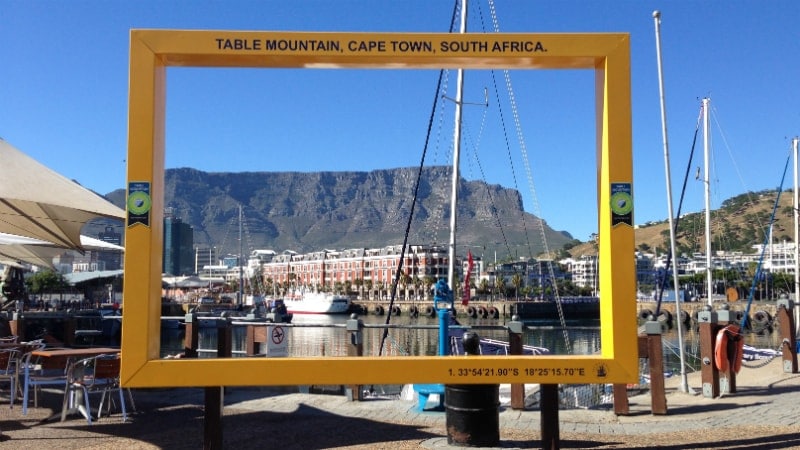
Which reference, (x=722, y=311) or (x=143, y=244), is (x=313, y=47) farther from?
(x=722, y=311)

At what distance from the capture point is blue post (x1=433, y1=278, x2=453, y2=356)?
32.4ft

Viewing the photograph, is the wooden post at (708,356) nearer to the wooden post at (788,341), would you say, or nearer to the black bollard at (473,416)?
the wooden post at (788,341)

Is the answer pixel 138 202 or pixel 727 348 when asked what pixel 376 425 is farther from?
pixel 727 348

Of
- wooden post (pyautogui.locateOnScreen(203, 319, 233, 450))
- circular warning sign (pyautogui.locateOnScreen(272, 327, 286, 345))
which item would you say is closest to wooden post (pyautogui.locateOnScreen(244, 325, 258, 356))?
circular warning sign (pyautogui.locateOnScreen(272, 327, 286, 345))

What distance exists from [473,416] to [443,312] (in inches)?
96.9

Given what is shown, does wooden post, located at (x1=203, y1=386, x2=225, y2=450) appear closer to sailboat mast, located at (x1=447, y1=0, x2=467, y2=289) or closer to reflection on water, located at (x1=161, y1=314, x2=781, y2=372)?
sailboat mast, located at (x1=447, y1=0, x2=467, y2=289)

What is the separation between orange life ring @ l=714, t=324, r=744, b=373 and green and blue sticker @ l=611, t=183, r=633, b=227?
204 inches

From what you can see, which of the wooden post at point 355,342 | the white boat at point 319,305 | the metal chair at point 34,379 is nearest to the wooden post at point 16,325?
the metal chair at point 34,379

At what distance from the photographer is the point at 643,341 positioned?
10.0 metres

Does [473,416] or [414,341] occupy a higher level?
[473,416]

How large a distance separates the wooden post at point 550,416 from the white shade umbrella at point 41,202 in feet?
20.7

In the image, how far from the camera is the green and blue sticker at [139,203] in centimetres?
651

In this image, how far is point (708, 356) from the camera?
1086cm

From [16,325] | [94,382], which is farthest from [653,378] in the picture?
[16,325]
